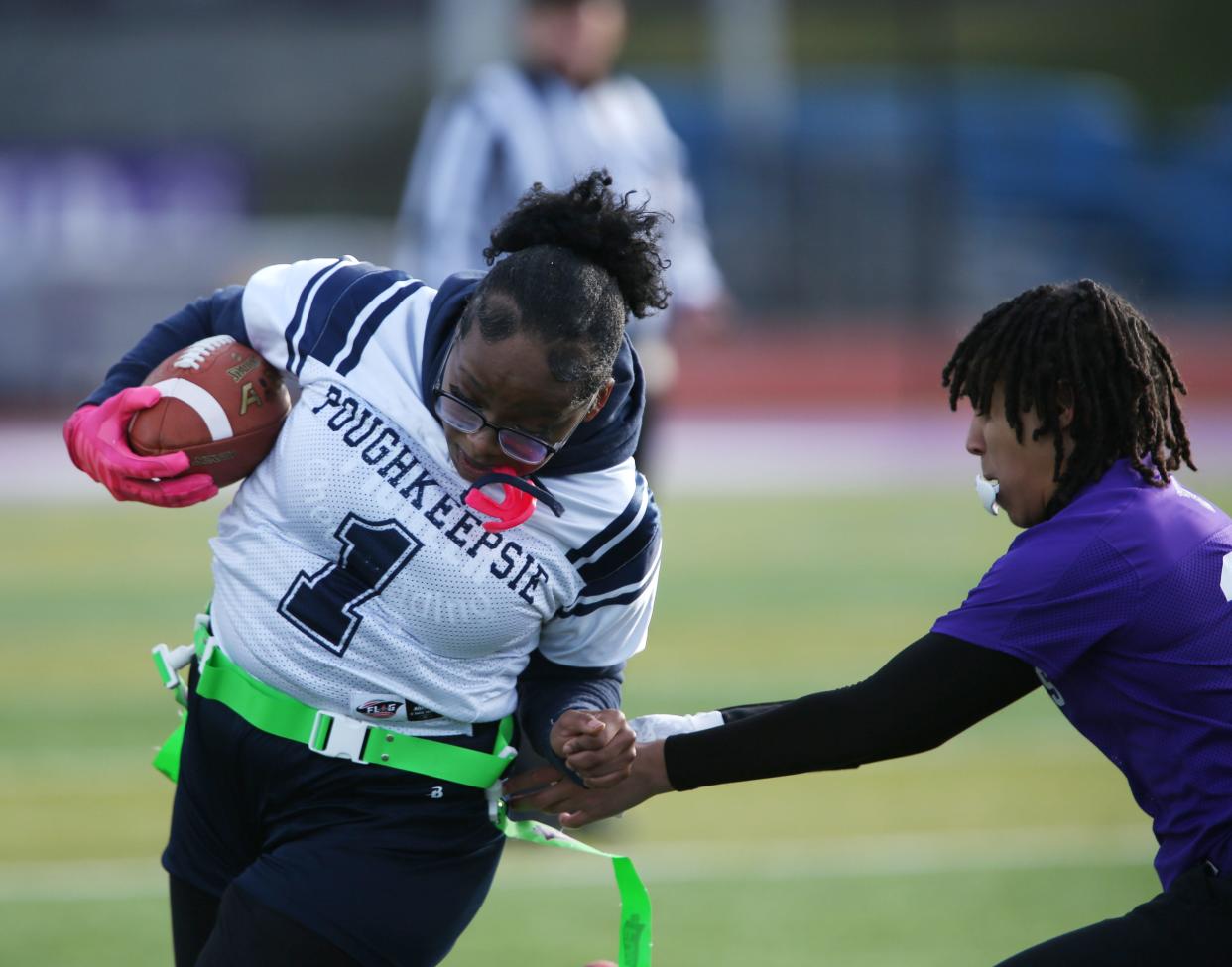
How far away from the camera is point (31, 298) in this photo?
19.7 metres

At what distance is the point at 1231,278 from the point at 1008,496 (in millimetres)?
22746

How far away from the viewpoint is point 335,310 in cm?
293

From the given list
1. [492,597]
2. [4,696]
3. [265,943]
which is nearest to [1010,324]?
[492,597]

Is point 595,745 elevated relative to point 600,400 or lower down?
lower down

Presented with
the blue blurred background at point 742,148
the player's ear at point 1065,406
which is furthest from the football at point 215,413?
the blue blurred background at point 742,148

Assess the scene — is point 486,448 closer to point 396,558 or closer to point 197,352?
point 396,558

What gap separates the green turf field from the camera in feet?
15.5

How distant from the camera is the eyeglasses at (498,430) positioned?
2666 mm

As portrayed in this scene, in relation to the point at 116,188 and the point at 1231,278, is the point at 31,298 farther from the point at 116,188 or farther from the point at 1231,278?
the point at 1231,278

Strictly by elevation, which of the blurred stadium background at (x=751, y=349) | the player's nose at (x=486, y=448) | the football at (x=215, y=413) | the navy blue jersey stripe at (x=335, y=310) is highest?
the navy blue jersey stripe at (x=335, y=310)

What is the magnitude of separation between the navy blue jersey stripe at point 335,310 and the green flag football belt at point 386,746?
53cm

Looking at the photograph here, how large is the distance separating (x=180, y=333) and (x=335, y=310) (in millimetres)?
432

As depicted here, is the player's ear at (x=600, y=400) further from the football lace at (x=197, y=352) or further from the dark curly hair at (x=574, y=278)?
the football lace at (x=197, y=352)

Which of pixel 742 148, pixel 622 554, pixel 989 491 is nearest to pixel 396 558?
pixel 622 554
